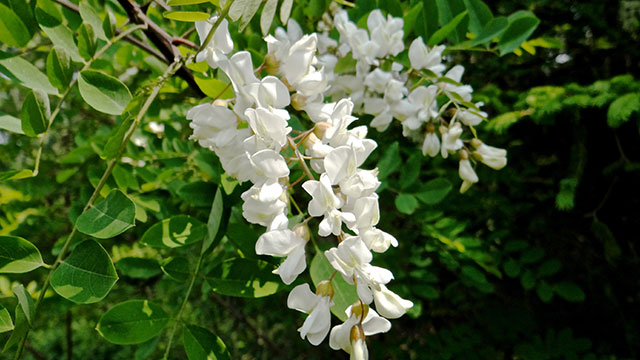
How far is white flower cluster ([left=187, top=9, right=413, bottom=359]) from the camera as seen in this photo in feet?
1.28

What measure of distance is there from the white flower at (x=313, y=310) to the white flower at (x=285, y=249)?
18 mm

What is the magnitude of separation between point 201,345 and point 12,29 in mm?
473

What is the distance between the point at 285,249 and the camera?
41cm

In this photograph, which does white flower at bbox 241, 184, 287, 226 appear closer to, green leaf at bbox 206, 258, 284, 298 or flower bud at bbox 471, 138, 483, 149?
green leaf at bbox 206, 258, 284, 298

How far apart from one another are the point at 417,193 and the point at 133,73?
0.80 meters

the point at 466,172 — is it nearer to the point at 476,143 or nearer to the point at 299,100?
the point at 476,143

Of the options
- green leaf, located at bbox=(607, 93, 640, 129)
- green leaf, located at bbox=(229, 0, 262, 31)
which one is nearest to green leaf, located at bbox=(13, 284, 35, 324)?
green leaf, located at bbox=(229, 0, 262, 31)

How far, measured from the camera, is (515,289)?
4.55 ft

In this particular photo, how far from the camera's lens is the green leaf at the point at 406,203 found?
0.81 m

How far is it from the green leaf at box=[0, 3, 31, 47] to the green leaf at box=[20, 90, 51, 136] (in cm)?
14

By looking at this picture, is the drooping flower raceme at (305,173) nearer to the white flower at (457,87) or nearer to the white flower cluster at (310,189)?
the white flower cluster at (310,189)

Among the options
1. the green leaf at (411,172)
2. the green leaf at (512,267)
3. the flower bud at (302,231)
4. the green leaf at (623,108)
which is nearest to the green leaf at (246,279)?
the flower bud at (302,231)

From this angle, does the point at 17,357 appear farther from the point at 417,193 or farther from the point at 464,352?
the point at 464,352

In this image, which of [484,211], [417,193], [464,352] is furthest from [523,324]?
[417,193]
